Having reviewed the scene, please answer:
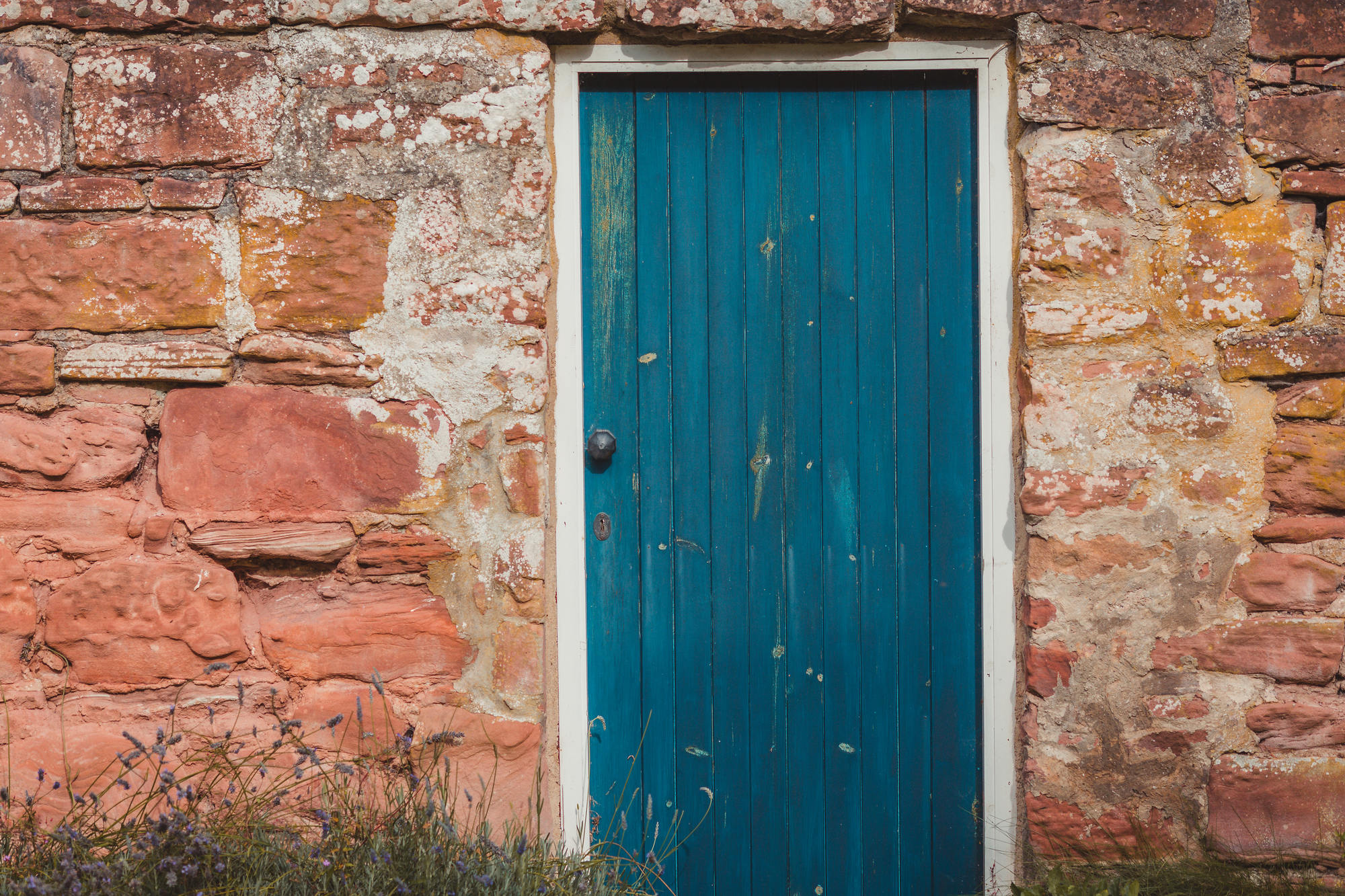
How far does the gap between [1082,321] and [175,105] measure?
208cm

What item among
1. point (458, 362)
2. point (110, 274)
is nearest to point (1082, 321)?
point (458, 362)

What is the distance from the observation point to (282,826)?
83.0 inches

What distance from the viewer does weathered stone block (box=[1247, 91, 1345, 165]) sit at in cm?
218

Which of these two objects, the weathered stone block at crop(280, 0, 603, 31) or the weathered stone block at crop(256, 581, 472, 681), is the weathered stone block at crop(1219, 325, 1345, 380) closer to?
the weathered stone block at crop(280, 0, 603, 31)

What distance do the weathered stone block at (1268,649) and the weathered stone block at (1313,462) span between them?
11.0 inches

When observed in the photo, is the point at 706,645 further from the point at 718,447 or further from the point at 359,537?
the point at 359,537

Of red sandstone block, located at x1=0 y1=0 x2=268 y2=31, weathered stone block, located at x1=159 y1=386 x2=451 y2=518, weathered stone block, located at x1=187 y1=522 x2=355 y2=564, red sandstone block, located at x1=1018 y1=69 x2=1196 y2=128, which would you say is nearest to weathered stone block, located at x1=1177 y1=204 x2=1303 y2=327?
red sandstone block, located at x1=1018 y1=69 x2=1196 y2=128

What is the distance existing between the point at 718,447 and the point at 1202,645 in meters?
1.18

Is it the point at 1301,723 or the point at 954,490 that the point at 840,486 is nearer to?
the point at 954,490

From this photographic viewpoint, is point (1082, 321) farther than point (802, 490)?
No

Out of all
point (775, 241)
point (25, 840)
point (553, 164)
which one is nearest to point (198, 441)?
point (25, 840)

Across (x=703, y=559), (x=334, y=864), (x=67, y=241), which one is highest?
(x=67, y=241)

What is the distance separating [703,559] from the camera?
7.89 feet

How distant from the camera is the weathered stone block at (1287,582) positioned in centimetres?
218
